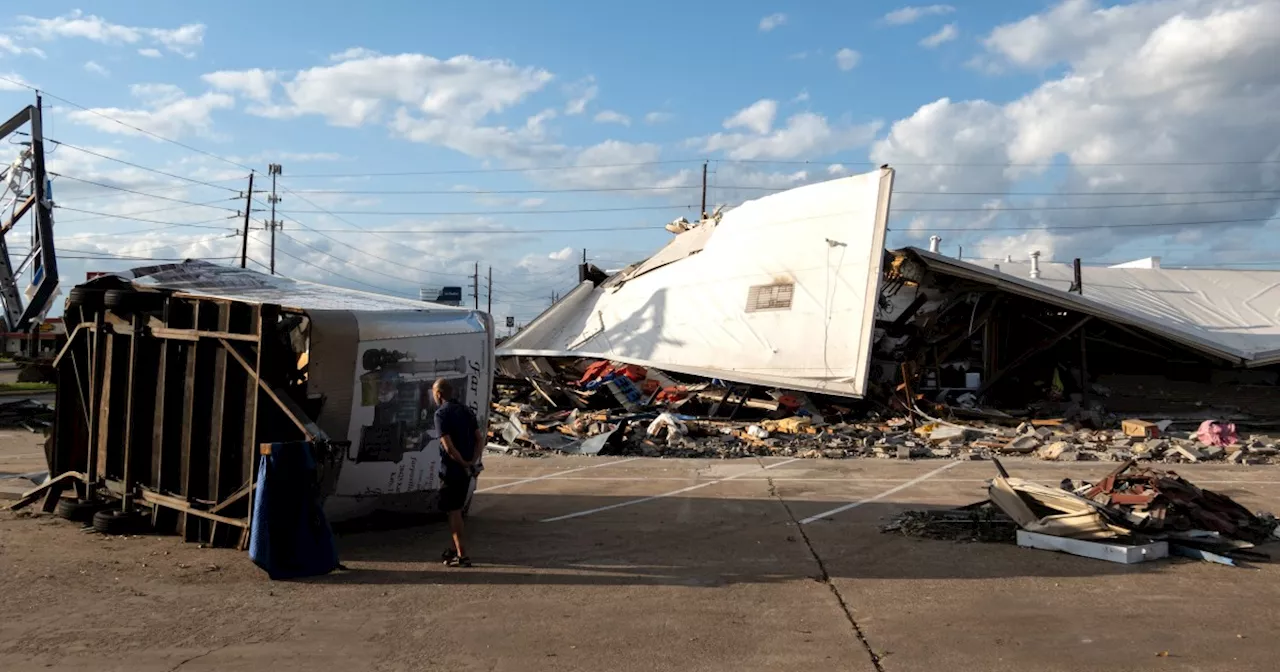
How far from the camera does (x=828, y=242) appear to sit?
21297mm

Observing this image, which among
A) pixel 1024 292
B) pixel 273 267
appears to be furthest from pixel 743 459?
pixel 273 267

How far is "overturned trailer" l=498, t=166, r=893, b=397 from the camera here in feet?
66.6

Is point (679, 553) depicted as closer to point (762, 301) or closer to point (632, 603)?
point (632, 603)

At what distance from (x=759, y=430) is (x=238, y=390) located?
12220mm

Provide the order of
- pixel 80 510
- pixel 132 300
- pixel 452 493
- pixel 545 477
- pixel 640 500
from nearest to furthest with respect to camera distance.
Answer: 1. pixel 452 493
2. pixel 132 300
3. pixel 80 510
4. pixel 640 500
5. pixel 545 477

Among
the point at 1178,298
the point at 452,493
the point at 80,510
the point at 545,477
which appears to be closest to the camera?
the point at 452,493

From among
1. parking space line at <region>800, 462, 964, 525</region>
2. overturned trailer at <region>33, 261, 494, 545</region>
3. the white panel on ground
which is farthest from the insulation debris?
overturned trailer at <region>33, 261, 494, 545</region>

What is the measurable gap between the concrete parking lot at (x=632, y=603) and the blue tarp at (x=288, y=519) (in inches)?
6.8

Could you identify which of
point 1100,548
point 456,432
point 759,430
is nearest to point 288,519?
point 456,432

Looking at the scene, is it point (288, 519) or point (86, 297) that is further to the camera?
point (86, 297)

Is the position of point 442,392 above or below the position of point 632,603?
above

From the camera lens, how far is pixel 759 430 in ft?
60.7

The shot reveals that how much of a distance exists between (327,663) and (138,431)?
4.55 metres

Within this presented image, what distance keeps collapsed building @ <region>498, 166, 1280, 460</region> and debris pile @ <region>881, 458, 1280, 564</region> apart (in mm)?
8592
